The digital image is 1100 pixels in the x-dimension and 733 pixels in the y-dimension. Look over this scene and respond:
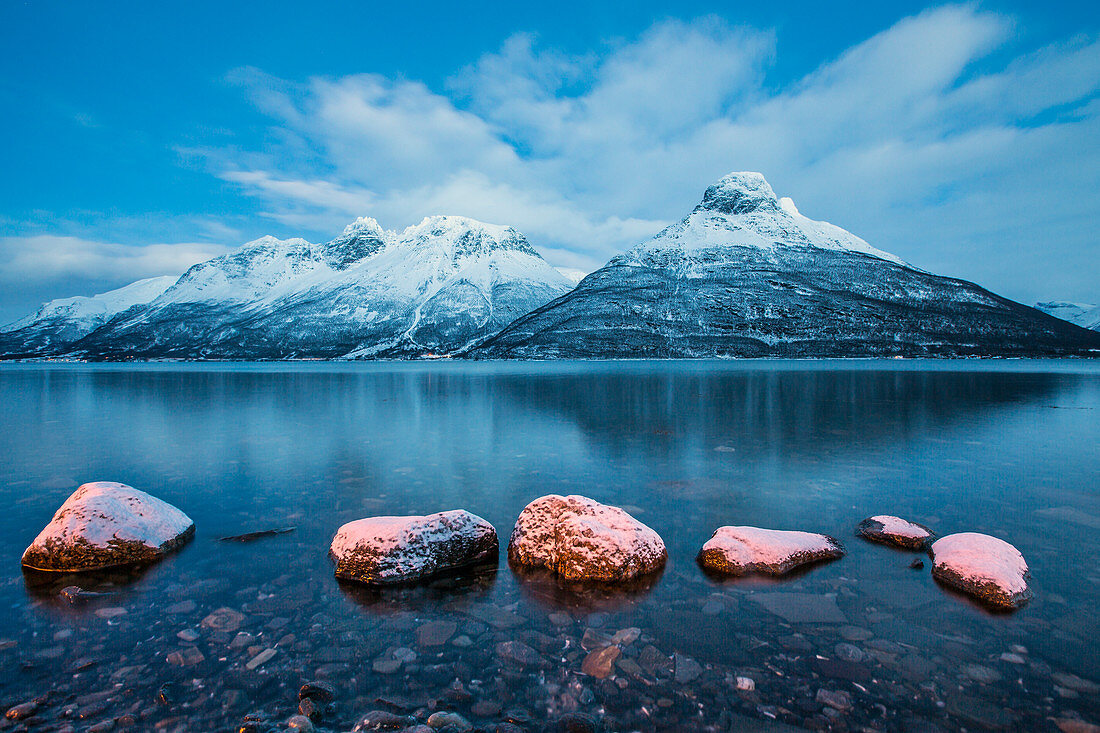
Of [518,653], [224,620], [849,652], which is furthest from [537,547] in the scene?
[849,652]

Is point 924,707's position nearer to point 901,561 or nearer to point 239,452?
point 901,561

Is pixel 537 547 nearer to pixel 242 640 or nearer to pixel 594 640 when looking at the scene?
pixel 594 640

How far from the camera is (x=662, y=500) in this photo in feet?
45.8

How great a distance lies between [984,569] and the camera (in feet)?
28.0

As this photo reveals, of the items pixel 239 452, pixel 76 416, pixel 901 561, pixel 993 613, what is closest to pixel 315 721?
pixel 993 613

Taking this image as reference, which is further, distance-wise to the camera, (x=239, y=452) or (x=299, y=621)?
(x=239, y=452)

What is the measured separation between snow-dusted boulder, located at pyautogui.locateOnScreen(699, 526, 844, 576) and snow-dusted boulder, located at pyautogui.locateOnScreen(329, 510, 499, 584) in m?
4.16

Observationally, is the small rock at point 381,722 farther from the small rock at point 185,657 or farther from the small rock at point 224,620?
the small rock at point 224,620

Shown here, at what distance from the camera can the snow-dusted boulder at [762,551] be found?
9359mm

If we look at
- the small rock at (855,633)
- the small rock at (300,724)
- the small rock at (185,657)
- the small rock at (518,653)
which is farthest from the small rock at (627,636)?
the small rock at (185,657)

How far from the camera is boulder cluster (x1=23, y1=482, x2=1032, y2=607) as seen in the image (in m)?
9.09

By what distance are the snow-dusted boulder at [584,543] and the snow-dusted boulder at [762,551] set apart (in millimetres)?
955

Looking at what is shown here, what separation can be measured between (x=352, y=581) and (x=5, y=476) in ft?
51.8

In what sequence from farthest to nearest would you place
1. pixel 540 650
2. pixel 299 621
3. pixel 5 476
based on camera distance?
pixel 5 476 < pixel 299 621 < pixel 540 650
